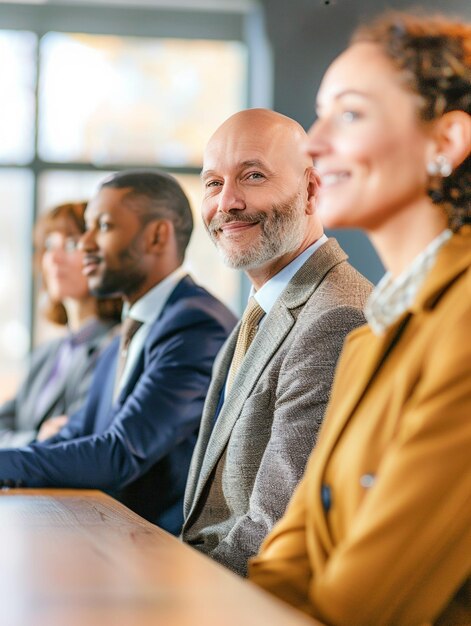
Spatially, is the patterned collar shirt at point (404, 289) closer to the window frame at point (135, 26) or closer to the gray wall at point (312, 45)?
the gray wall at point (312, 45)

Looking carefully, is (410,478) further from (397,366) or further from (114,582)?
(114,582)

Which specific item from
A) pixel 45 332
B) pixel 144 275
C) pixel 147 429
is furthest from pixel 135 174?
pixel 45 332

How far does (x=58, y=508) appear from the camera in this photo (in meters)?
2.21

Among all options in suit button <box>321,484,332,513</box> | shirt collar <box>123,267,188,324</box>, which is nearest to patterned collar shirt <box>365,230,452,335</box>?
suit button <box>321,484,332,513</box>

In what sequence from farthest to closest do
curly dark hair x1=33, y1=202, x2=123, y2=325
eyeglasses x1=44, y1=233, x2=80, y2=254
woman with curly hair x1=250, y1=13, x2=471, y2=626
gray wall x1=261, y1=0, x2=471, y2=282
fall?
eyeglasses x1=44, y1=233, x2=80, y2=254
curly dark hair x1=33, y1=202, x2=123, y2=325
gray wall x1=261, y1=0, x2=471, y2=282
woman with curly hair x1=250, y1=13, x2=471, y2=626

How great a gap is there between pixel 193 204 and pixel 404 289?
20.4 ft

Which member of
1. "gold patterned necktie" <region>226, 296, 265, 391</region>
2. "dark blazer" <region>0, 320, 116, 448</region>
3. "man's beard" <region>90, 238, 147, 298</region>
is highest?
"man's beard" <region>90, 238, 147, 298</region>

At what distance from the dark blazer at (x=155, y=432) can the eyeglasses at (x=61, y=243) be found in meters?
1.96

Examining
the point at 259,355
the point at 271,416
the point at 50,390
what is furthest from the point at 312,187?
the point at 50,390

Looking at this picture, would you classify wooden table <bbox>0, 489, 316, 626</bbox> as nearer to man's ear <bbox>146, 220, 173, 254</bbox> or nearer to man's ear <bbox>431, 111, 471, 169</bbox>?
man's ear <bbox>431, 111, 471, 169</bbox>

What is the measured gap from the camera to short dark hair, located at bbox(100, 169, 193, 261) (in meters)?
3.62

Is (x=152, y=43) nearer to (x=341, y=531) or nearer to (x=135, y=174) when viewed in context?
(x=135, y=174)

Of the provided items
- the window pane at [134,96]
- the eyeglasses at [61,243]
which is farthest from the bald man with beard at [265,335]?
the window pane at [134,96]

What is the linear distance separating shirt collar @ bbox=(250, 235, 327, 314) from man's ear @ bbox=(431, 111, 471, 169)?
3.58 feet
